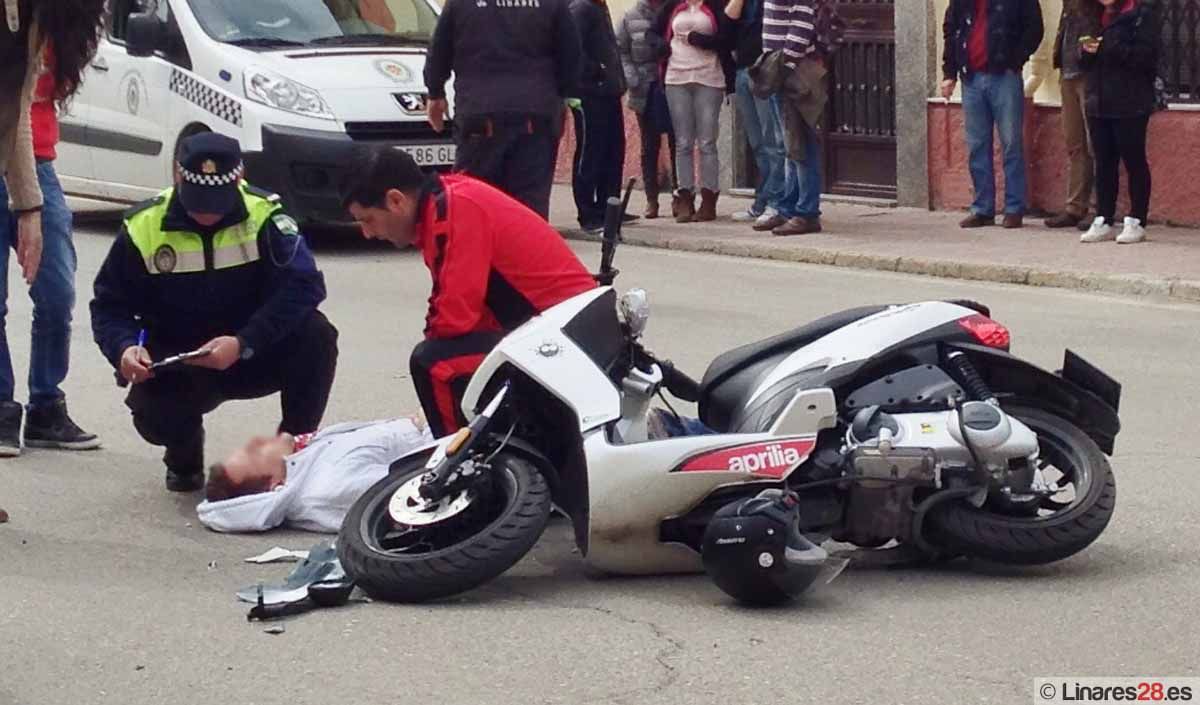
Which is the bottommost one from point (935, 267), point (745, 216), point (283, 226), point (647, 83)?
point (745, 216)

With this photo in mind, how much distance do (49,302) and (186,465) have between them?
3.30 ft

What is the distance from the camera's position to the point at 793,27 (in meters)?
14.3

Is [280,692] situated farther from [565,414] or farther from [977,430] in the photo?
[977,430]

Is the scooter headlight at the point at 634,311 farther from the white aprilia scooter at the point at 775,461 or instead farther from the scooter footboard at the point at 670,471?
the scooter footboard at the point at 670,471

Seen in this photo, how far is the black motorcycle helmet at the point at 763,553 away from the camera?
584 cm

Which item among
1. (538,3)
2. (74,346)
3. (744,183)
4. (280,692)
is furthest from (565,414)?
(744,183)

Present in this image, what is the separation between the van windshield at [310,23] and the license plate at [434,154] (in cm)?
Result: 85

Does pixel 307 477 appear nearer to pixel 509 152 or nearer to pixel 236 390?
pixel 236 390

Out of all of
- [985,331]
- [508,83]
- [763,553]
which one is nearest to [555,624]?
[763,553]

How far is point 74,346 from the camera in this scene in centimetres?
1077

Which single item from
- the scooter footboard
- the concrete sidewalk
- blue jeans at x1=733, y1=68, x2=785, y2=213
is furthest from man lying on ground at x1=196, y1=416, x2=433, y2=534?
blue jeans at x1=733, y1=68, x2=785, y2=213

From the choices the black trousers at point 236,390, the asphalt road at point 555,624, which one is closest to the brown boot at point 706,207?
the asphalt road at point 555,624

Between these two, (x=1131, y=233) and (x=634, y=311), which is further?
(x=1131, y=233)

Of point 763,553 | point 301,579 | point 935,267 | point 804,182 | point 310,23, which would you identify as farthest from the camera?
point 310,23
